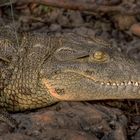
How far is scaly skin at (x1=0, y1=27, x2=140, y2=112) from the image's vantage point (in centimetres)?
426

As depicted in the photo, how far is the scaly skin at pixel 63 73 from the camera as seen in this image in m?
4.26

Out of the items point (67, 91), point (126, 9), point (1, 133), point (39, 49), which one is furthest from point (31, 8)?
point (1, 133)

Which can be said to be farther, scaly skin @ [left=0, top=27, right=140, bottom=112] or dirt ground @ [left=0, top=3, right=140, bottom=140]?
scaly skin @ [left=0, top=27, right=140, bottom=112]

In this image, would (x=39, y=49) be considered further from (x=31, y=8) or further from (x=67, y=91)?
(x=31, y=8)

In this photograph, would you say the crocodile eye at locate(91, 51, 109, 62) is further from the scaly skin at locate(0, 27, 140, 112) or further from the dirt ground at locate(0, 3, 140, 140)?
the dirt ground at locate(0, 3, 140, 140)

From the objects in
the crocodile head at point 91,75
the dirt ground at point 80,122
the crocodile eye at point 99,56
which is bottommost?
the dirt ground at point 80,122

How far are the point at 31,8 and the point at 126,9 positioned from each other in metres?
1.37

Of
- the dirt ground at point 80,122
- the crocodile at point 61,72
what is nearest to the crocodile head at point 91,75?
the crocodile at point 61,72

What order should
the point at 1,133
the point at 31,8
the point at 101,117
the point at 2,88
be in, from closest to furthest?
1. the point at 1,133
2. the point at 101,117
3. the point at 2,88
4. the point at 31,8

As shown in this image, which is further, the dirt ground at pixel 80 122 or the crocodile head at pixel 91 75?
the crocodile head at pixel 91 75

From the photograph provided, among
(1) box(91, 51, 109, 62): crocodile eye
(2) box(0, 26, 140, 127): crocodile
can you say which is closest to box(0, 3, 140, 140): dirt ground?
(2) box(0, 26, 140, 127): crocodile

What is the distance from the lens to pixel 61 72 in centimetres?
432

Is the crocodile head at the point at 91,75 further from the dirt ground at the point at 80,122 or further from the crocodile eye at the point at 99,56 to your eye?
the dirt ground at the point at 80,122

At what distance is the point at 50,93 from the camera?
4.36m
